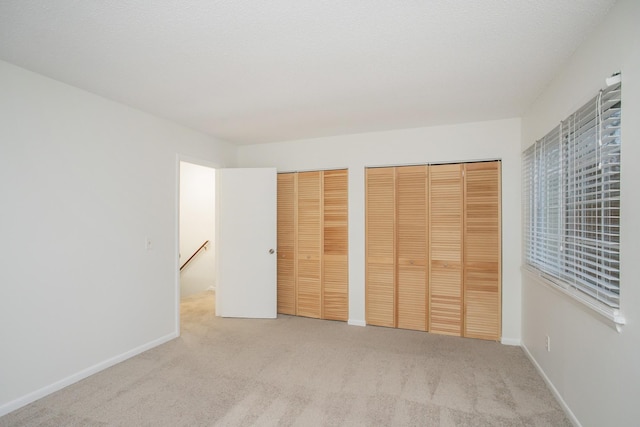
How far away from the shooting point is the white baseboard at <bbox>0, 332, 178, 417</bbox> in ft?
7.29

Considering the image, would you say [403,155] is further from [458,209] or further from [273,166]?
[273,166]

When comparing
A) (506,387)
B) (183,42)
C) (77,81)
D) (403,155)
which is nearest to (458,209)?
(403,155)

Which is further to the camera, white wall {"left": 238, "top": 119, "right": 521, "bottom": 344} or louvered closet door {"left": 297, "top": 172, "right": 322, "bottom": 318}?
louvered closet door {"left": 297, "top": 172, "right": 322, "bottom": 318}

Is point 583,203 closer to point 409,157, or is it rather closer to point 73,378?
point 409,157

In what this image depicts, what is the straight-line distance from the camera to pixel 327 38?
1.90 meters

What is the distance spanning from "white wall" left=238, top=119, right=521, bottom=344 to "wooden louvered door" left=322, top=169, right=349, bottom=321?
0.08m

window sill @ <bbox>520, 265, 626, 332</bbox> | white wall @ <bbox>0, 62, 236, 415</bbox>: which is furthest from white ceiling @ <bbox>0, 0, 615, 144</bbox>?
window sill @ <bbox>520, 265, 626, 332</bbox>

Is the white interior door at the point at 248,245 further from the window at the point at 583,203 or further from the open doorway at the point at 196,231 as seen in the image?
the window at the point at 583,203

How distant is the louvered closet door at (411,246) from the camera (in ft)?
12.4

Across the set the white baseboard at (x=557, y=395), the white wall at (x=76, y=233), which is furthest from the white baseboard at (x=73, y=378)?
the white baseboard at (x=557, y=395)

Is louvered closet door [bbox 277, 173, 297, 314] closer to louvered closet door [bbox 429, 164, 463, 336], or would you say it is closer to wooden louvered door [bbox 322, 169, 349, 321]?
wooden louvered door [bbox 322, 169, 349, 321]

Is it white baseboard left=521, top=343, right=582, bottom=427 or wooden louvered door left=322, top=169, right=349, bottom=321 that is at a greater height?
wooden louvered door left=322, top=169, right=349, bottom=321

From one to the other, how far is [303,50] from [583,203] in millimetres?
1932

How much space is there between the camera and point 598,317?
175 centimetres
